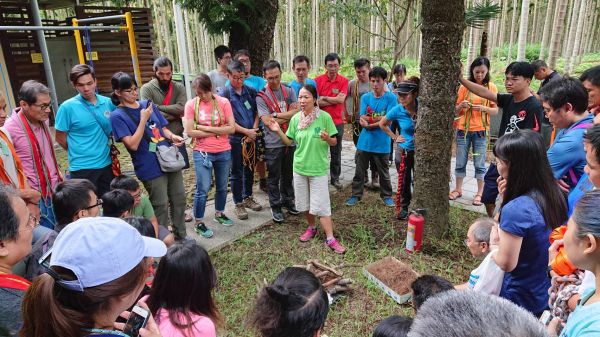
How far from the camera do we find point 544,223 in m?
1.95

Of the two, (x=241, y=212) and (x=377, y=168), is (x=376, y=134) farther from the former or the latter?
(x=241, y=212)

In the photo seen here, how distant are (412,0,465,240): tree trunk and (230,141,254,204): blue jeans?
6.92ft

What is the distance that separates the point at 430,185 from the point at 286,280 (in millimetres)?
2542

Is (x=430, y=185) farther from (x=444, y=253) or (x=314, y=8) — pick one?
(x=314, y=8)

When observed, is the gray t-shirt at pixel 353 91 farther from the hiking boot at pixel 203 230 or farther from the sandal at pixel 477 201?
the hiking boot at pixel 203 230

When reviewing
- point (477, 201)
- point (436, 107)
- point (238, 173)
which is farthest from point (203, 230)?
point (477, 201)

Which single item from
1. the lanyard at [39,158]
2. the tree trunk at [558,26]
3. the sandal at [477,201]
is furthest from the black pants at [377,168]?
the tree trunk at [558,26]

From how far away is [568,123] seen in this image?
2.72m

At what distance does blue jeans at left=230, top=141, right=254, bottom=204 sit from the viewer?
4609 mm

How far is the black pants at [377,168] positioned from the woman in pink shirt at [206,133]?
1.80 meters

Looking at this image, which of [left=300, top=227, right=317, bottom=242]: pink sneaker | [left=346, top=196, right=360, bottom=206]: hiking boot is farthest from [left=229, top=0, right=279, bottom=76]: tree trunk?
[left=300, top=227, right=317, bottom=242]: pink sneaker

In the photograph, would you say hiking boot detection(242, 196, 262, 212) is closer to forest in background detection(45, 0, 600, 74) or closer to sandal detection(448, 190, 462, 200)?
sandal detection(448, 190, 462, 200)

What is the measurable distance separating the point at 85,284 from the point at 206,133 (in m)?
3.02

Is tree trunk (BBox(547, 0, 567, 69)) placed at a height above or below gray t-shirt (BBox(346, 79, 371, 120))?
above
